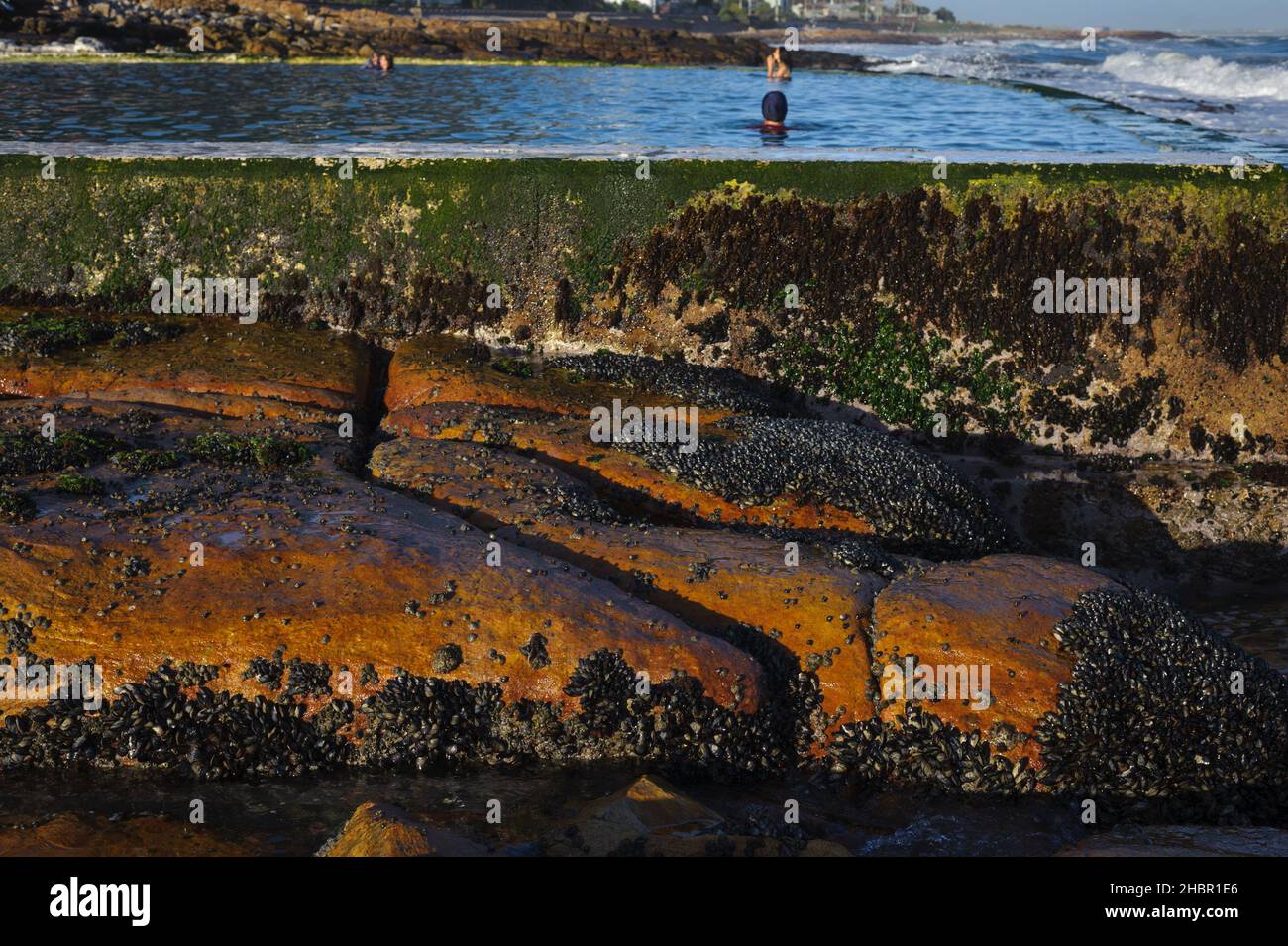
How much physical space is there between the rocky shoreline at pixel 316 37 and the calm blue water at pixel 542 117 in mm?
3898

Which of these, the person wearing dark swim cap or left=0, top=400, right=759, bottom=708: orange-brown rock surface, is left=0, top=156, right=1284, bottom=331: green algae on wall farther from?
the person wearing dark swim cap

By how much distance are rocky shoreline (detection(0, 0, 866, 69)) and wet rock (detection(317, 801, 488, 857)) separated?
96.1 feet

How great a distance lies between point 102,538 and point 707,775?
4173mm

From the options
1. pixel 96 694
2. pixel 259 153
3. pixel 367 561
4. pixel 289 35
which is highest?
pixel 289 35

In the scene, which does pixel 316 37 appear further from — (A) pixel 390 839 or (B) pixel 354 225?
(A) pixel 390 839

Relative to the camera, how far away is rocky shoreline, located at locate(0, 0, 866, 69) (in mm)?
31312

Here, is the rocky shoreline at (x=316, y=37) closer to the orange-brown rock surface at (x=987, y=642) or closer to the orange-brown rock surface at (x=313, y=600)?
the orange-brown rock surface at (x=313, y=600)

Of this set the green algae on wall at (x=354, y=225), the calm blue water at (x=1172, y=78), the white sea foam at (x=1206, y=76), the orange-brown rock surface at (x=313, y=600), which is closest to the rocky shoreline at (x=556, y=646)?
the orange-brown rock surface at (x=313, y=600)

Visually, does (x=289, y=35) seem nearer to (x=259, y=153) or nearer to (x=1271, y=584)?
(x=259, y=153)

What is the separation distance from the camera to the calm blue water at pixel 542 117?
44.7 feet

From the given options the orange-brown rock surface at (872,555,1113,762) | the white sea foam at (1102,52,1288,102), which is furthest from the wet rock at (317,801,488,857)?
the white sea foam at (1102,52,1288,102)

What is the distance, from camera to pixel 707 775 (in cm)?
723
